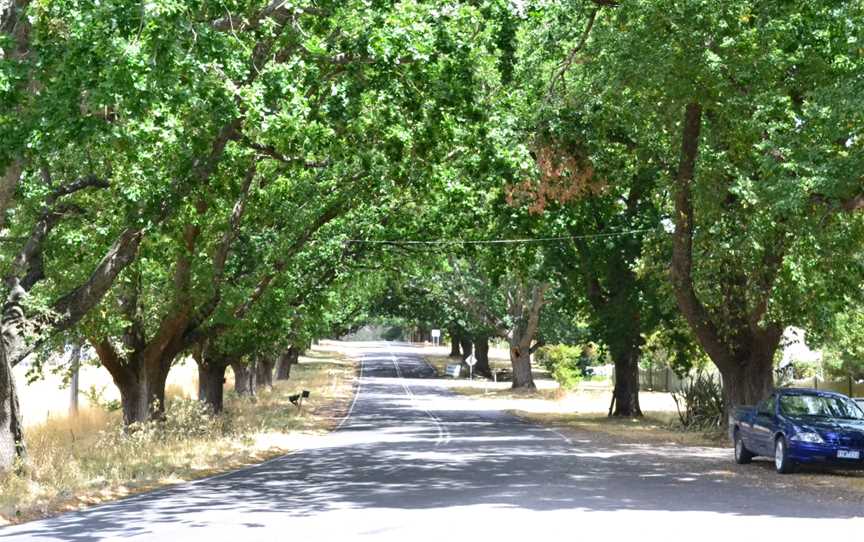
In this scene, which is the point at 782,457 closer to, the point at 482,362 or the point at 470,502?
the point at 470,502

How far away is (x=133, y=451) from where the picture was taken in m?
21.1

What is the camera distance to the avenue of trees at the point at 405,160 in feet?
43.7

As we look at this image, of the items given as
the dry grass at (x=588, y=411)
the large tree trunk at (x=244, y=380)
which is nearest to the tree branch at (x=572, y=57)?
the dry grass at (x=588, y=411)

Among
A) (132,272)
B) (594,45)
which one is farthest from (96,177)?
(594,45)

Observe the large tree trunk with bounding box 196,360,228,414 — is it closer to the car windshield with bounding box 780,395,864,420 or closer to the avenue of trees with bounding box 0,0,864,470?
the avenue of trees with bounding box 0,0,864,470

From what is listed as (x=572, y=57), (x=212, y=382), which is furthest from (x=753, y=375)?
(x=212, y=382)

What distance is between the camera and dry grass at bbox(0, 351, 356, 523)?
49.9 feet

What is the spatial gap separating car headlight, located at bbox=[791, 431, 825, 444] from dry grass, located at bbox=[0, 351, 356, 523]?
1013 cm

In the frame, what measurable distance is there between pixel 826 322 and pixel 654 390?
41890 millimetres

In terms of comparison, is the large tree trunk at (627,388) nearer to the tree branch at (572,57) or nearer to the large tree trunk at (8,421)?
the tree branch at (572,57)

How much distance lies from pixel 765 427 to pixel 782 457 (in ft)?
3.23

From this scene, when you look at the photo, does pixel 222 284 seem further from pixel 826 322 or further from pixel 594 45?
pixel 826 322

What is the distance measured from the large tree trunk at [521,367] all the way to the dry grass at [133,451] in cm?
2221

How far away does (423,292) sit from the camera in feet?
233
